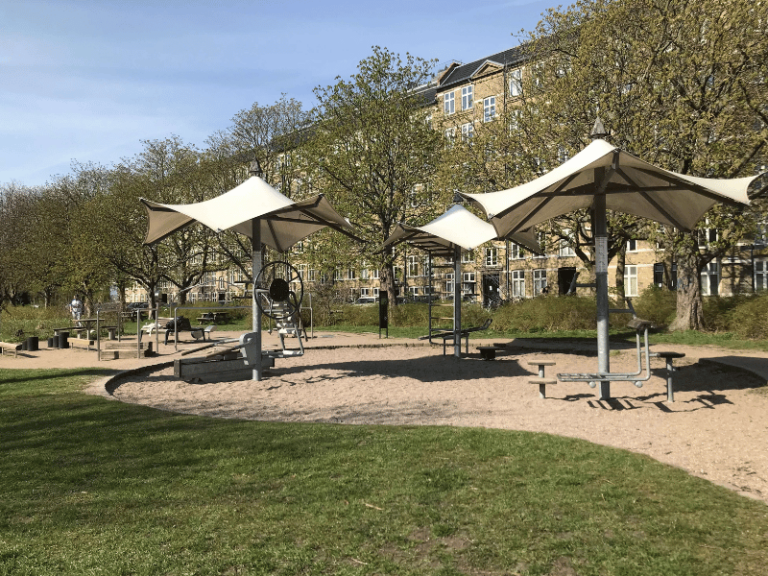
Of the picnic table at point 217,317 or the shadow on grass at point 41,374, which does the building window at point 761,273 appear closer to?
the picnic table at point 217,317

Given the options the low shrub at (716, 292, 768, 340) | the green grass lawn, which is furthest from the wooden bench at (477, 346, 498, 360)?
the low shrub at (716, 292, 768, 340)

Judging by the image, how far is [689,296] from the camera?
19.8 m

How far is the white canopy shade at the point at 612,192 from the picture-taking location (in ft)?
26.2

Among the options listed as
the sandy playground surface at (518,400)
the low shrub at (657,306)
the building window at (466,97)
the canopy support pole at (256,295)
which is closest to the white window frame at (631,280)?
the building window at (466,97)

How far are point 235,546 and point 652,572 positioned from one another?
7.62ft

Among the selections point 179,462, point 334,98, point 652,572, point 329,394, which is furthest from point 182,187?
point 652,572

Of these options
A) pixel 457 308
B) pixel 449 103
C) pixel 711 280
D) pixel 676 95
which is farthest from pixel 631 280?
pixel 457 308

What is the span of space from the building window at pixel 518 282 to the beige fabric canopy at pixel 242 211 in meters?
38.5

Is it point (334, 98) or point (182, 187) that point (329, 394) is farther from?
point (182, 187)

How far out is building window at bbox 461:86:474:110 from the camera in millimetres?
55406

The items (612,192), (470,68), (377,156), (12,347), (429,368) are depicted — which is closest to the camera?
(612,192)

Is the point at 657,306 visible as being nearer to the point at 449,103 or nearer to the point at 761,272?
the point at 761,272

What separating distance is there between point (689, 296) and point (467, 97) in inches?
1572

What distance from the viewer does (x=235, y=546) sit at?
12.0ft
